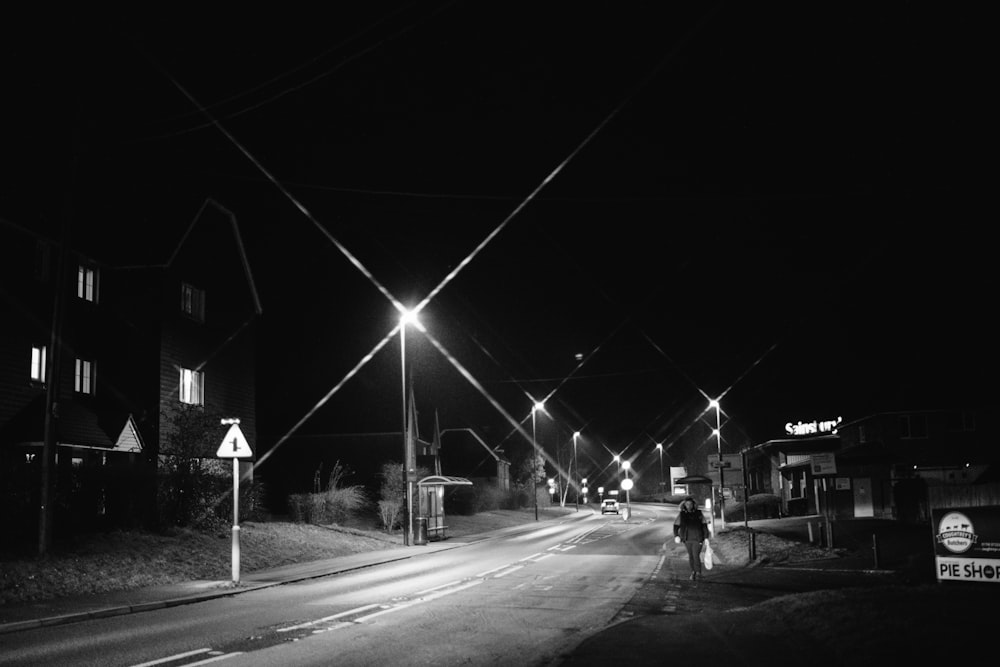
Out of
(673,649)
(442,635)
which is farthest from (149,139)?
(673,649)

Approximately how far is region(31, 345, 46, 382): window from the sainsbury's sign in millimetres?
37644

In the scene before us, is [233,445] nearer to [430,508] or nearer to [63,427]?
[63,427]

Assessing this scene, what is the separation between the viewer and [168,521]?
23.1 m

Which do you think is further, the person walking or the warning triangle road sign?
the person walking

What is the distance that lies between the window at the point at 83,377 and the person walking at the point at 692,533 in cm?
1999

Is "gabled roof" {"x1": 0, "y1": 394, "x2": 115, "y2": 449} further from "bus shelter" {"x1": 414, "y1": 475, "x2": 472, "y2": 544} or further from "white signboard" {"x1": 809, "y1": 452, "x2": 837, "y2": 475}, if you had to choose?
"white signboard" {"x1": 809, "y1": 452, "x2": 837, "y2": 475}

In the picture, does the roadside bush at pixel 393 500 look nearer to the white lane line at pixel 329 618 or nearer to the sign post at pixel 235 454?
the sign post at pixel 235 454

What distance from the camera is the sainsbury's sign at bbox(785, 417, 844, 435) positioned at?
4700 cm

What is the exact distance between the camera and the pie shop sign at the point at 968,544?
1117 centimetres

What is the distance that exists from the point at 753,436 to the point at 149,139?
5366 cm

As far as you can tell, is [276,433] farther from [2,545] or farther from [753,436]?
[753,436]

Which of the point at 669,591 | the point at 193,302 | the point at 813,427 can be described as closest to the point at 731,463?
the point at 669,591

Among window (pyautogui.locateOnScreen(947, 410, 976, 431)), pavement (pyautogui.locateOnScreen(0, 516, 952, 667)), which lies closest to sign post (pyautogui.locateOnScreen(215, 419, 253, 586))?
pavement (pyautogui.locateOnScreen(0, 516, 952, 667))

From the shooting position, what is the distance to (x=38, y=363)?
86.2 ft
